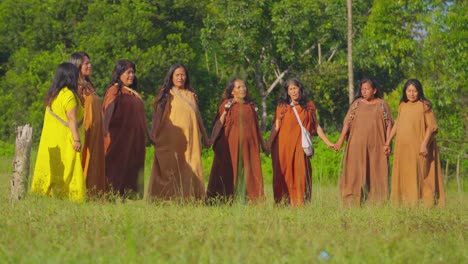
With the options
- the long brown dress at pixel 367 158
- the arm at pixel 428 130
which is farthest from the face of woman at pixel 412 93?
the long brown dress at pixel 367 158

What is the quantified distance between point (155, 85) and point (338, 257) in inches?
1414

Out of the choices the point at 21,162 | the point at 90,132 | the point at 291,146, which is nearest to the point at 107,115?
the point at 90,132

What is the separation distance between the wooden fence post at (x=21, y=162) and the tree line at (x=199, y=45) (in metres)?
24.6

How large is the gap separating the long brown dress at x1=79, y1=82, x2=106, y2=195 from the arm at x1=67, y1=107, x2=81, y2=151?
75cm


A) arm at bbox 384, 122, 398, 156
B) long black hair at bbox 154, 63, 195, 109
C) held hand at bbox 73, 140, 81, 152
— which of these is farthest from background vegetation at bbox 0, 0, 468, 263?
long black hair at bbox 154, 63, 195, 109

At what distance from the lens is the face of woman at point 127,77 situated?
43.4 ft

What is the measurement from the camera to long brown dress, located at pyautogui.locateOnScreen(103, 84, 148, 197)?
43.3ft

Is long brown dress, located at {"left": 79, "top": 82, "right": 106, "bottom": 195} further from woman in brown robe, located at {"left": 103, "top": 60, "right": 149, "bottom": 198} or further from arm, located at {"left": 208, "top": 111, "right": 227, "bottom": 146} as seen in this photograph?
arm, located at {"left": 208, "top": 111, "right": 227, "bottom": 146}

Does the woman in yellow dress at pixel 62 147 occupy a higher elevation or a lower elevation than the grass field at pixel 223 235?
higher

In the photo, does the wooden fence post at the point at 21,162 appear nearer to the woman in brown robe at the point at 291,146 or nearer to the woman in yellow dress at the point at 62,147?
the woman in yellow dress at the point at 62,147

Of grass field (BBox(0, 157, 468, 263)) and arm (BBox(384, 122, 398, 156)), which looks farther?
arm (BBox(384, 122, 398, 156))

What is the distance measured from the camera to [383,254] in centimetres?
687

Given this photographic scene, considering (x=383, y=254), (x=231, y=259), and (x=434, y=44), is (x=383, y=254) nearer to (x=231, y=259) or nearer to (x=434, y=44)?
(x=231, y=259)

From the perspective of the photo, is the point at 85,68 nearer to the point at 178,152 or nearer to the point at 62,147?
the point at 62,147
